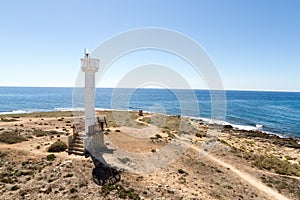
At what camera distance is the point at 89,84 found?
17859mm

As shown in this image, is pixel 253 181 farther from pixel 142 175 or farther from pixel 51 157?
pixel 51 157

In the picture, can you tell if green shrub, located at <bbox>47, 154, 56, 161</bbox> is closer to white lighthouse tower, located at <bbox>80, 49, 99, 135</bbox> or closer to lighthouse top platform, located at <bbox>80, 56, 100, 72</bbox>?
white lighthouse tower, located at <bbox>80, 49, 99, 135</bbox>

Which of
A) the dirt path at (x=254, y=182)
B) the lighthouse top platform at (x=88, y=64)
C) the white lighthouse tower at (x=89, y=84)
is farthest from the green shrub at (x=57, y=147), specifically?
the dirt path at (x=254, y=182)

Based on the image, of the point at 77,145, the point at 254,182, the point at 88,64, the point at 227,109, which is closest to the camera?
the point at 254,182

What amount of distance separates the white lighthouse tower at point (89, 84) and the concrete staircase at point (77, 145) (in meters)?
0.82

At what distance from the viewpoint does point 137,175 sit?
1496 cm

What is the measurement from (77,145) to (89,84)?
180 inches

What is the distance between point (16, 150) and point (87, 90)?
6.63 metres

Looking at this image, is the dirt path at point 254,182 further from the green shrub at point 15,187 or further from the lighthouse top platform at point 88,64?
the green shrub at point 15,187

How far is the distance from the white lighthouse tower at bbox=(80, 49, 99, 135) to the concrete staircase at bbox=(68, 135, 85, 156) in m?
0.82

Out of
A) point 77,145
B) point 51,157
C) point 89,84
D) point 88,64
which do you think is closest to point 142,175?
point 77,145

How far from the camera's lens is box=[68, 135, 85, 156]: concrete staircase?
17125 mm

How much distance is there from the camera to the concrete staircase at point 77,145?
1712 centimetres

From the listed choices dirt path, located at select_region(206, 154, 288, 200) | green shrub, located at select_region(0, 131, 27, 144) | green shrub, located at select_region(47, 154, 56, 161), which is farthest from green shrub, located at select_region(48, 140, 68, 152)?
dirt path, located at select_region(206, 154, 288, 200)
